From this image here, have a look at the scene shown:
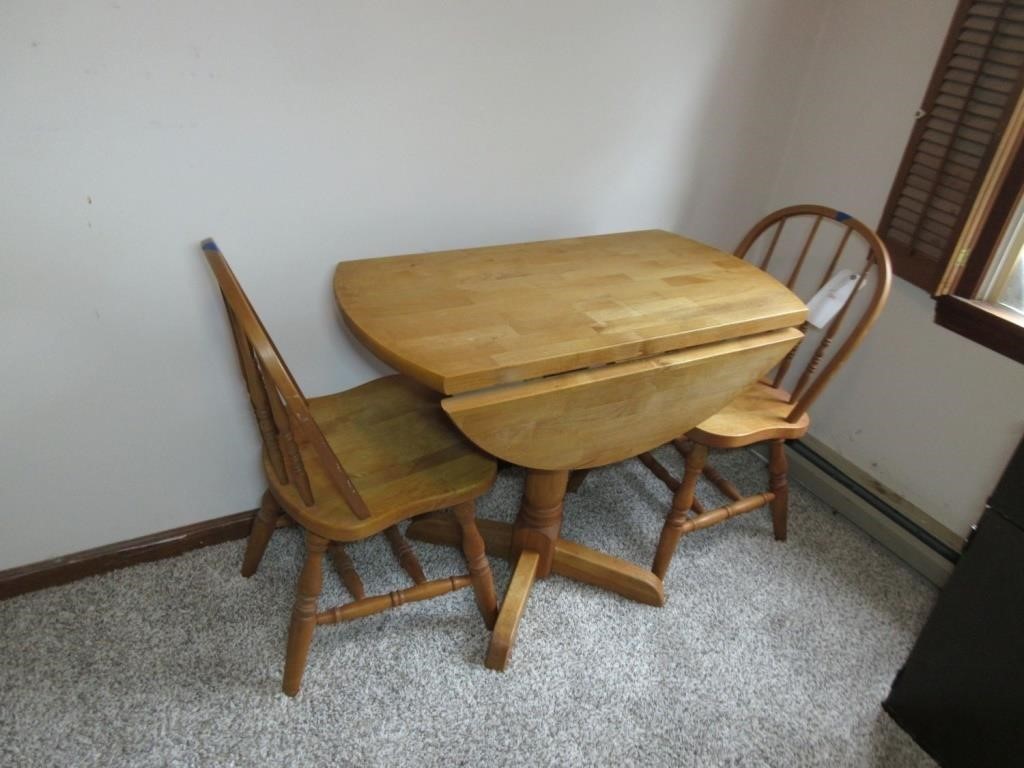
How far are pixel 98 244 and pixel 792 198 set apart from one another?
5.62 feet

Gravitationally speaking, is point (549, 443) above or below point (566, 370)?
below

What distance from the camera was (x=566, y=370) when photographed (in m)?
1.10

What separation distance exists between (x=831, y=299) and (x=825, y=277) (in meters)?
0.14

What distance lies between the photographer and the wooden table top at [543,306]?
107cm

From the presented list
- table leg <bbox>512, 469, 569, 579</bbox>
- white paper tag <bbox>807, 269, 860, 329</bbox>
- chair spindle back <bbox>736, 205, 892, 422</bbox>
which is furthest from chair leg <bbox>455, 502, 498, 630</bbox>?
white paper tag <bbox>807, 269, 860, 329</bbox>

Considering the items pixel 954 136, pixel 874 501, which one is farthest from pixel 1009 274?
pixel 874 501

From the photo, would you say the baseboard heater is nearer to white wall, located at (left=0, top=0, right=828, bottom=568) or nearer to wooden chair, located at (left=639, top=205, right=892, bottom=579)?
wooden chair, located at (left=639, top=205, right=892, bottom=579)

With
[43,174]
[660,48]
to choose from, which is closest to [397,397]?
[43,174]

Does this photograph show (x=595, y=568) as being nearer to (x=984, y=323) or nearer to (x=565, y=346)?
(x=565, y=346)

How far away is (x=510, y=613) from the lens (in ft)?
4.61

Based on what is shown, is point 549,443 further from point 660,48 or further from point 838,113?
point 838,113

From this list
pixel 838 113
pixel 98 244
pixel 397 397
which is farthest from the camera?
pixel 838 113

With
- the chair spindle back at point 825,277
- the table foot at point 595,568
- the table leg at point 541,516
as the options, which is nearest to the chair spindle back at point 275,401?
the table leg at point 541,516

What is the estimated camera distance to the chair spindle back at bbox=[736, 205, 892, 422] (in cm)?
143
